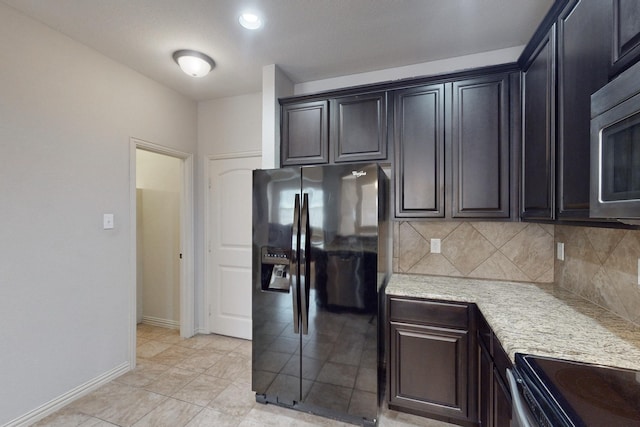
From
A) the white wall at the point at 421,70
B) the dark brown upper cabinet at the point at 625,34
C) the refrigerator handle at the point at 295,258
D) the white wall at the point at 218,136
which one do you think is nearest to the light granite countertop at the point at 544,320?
the refrigerator handle at the point at 295,258

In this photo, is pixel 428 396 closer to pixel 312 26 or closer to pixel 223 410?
pixel 223 410

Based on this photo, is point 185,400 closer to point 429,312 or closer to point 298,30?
point 429,312

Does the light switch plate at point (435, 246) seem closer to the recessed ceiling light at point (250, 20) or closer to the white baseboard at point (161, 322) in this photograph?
the recessed ceiling light at point (250, 20)

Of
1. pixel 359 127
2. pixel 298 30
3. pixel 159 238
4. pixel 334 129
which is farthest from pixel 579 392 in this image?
pixel 159 238

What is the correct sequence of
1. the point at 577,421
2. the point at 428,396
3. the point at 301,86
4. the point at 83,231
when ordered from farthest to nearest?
the point at 301,86
the point at 83,231
the point at 428,396
the point at 577,421

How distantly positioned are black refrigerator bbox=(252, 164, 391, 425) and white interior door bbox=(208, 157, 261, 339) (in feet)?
3.76

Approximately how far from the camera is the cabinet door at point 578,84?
1.12 m

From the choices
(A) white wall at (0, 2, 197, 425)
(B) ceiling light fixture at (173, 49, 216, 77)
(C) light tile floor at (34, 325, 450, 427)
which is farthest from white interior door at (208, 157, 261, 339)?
(B) ceiling light fixture at (173, 49, 216, 77)

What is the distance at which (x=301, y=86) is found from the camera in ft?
9.44

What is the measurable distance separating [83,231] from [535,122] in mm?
3259

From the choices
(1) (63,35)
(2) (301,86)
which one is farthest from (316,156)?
(1) (63,35)

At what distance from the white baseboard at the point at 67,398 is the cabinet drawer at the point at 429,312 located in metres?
2.41

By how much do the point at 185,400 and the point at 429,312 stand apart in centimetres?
194

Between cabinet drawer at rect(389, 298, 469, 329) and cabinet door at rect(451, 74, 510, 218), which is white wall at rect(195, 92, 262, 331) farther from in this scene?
cabinet drawer at rect(389, 298, 469, 329)
